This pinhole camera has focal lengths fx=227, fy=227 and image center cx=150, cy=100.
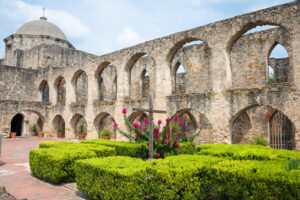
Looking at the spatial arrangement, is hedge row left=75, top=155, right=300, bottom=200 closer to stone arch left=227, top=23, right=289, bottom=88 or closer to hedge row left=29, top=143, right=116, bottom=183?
hedge row left=29, top=143, right=116, bottom=183

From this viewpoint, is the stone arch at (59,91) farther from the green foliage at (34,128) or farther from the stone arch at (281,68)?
the stone arch at (281,68)

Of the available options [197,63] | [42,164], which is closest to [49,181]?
[42,164]

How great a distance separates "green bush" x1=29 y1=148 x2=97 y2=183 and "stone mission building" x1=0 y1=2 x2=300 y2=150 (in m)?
6.25

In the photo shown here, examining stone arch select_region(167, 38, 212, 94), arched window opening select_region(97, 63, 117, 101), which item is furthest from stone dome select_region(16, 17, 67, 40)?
stone arch select_region(167, 38, 212, 94)

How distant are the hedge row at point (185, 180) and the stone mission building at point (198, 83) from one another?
579 cm

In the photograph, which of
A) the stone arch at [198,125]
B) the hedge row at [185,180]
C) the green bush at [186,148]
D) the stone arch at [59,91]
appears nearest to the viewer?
the hedge row at [185,180]

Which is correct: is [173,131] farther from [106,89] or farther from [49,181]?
[106,89]

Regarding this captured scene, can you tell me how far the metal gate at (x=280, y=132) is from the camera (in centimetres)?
1293

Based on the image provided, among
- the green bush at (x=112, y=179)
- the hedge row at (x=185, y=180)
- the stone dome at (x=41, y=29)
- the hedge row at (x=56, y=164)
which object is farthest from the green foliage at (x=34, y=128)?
the hedge row at (x=185, y=180)

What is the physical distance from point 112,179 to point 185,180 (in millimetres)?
1219

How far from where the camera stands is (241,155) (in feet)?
16.6

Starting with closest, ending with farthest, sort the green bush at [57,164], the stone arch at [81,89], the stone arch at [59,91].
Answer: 1. the green bush at [57,164]
2. the stone arch at [59,91]
3. the stone arch at [81,89]

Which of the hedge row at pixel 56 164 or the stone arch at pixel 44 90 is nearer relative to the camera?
the hedge row at pixel 56 164

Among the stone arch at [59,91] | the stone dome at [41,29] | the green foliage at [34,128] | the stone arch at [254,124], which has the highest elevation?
the stone dome at [41,29]
